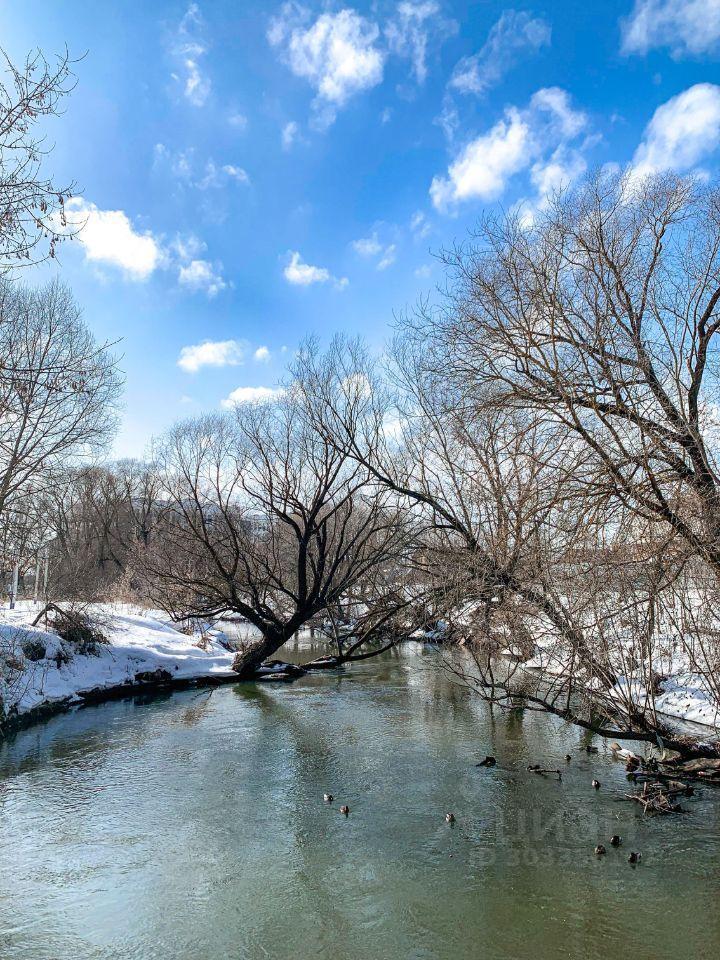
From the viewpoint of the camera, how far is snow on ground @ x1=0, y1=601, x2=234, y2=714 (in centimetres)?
1281

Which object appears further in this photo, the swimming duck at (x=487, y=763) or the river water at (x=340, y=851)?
the swimming duck at (x=487, y=763)

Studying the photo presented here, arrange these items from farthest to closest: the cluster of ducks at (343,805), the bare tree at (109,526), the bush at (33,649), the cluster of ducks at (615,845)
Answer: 1. the bare tree at (109,526)
2. the bush at (33,649)
3. the cluster of ducks at (343,805)
4. the cluster of ducks at (615,845)

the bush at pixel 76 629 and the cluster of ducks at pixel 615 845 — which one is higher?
the bush at pixel 76 629

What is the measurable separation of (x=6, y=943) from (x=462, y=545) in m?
8.90

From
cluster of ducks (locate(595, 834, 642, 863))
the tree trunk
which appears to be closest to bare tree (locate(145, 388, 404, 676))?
the tree trunk

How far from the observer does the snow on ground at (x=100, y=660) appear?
504 inches

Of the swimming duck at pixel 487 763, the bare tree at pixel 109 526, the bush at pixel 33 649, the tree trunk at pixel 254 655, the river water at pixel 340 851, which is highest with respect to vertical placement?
the bare tree at pixel 109 526

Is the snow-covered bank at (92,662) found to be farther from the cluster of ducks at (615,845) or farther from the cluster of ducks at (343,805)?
the cluster of ducks at (615,845)

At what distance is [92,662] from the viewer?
Answer: 50.5 ft

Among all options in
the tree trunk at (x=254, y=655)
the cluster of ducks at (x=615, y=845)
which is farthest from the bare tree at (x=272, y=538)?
the cluster of ducks at (x=615, y=845)

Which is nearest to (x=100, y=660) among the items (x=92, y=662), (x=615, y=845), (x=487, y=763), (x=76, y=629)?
(x=92, y=662)

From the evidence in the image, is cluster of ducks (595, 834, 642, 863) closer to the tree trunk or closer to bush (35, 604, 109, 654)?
the tree trunk

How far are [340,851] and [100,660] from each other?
442 inches

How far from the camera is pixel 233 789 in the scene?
833 cm
